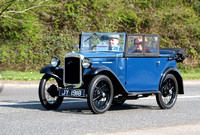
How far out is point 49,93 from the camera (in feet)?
30.8

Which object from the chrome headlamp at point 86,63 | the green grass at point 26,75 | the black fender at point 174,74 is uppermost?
the chrome headlamp at point 86,63

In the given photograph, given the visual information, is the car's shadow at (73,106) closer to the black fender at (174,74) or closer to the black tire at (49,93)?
the black tire at (49,93)

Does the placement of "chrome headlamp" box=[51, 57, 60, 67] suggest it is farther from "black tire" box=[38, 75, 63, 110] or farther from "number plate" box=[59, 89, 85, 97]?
"number plate" box=[59, 89, 85, 97]

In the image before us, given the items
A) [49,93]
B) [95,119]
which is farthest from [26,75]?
[95,119]

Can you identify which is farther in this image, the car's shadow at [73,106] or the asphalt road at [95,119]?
the car's shadow at [73,106]

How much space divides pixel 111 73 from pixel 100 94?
1.76ft

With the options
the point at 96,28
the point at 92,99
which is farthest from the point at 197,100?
the point at 96,28

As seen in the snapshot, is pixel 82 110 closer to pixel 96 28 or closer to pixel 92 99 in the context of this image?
pixel 92 99

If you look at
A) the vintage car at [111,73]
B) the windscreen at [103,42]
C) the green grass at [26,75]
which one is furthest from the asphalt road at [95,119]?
the green grass at [26,75]

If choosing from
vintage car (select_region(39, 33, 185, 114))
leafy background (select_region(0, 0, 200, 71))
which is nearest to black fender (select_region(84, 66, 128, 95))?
vintage car (select_region(39, 33, 185, 114))

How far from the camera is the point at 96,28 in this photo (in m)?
25.3

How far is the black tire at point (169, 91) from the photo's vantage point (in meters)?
10.4

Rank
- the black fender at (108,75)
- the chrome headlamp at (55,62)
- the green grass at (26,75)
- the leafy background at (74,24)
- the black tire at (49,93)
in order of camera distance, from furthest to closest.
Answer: the leafy background at (74,24)
the green grass at (26,75)
the chrome headlamp at (55,62)
the black tire at (49,93)
the black fender at (108,75)

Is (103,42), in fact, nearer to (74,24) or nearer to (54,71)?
(54,71)
